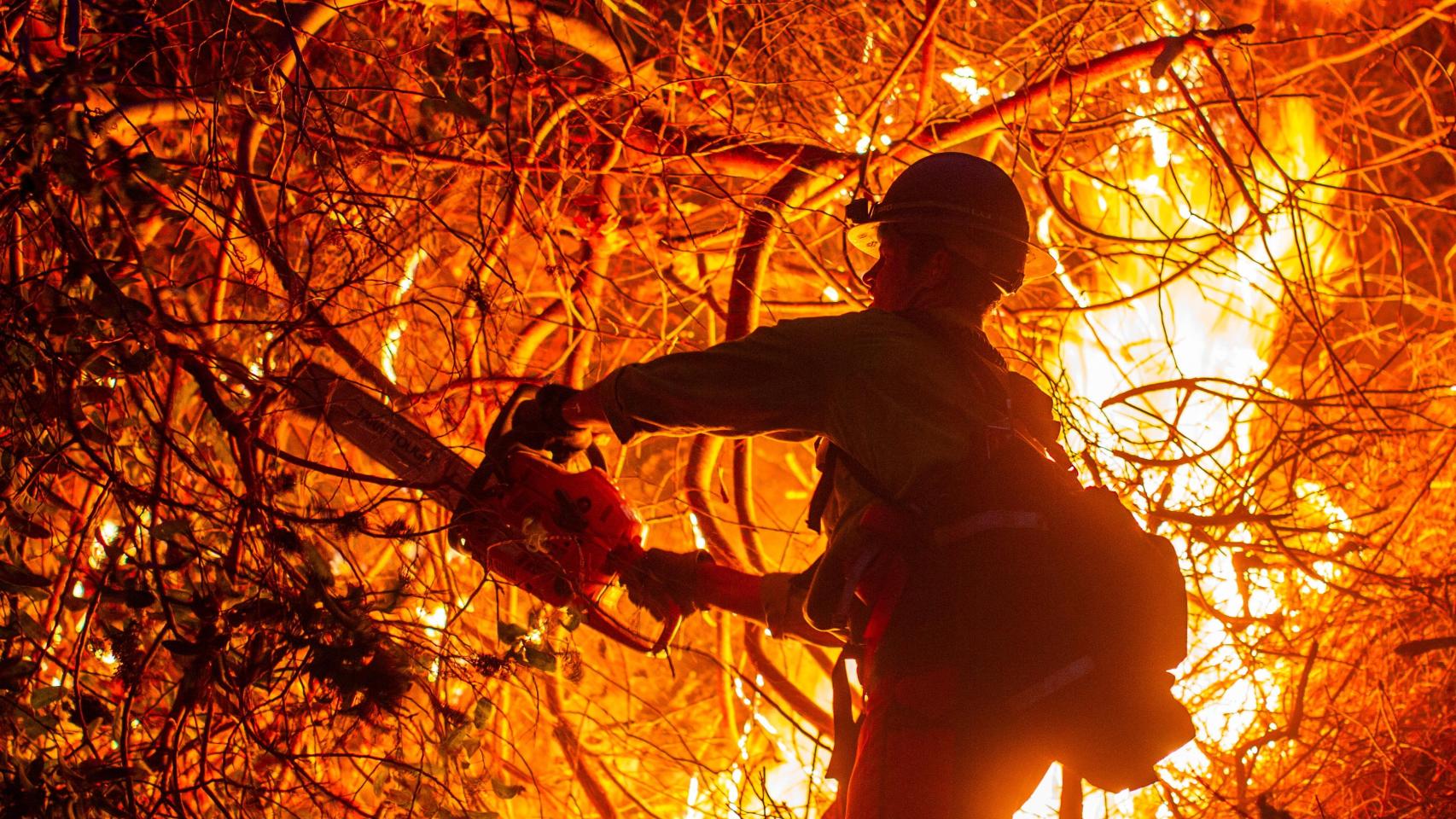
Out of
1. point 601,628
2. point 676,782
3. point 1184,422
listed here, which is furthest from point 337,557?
point 1184,422

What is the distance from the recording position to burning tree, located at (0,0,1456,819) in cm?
189

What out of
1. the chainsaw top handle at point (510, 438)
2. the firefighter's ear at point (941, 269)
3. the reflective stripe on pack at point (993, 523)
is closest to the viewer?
the reflective stripe on pack at point (993, 523)

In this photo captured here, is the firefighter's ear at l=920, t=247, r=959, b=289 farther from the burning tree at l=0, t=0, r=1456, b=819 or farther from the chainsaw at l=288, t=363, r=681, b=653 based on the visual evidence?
the chainsaw at l=288, t=363, r=681, b=653

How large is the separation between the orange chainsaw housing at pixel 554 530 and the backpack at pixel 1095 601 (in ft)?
1.78

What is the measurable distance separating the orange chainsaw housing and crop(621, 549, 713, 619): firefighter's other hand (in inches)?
1.1

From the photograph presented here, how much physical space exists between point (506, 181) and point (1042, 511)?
1.68 m

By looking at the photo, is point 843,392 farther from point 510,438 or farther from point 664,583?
point 510,438

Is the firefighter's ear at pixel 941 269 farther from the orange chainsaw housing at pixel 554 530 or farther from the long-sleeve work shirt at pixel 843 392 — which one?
the orange chainsaw housing at pixel 554 530

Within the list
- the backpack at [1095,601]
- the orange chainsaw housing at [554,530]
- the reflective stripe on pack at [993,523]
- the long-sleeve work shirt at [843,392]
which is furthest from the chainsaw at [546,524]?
the reflective stripe on pack at [993,523]

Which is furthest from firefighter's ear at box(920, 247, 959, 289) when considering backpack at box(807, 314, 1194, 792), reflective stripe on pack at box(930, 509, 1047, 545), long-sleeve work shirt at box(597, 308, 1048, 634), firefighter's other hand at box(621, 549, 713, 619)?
firefighter's other hand at box(621, 549, 713, 619)

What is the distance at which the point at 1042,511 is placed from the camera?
1.88 metres

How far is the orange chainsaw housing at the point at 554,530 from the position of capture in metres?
2.21

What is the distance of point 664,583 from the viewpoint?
2297 mm

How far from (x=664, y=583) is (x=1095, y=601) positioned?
834 millimetres
